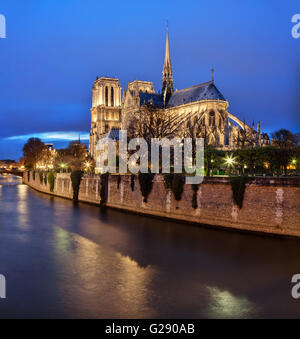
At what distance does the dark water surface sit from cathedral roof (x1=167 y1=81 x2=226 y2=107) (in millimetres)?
34000

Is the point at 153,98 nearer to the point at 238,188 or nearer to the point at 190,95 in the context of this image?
the point at 190,95

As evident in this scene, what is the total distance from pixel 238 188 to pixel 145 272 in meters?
6.77

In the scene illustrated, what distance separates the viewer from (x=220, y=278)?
10.9 meters

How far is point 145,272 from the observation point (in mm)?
11547

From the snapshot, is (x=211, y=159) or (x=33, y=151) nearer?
(x=211, y=159)

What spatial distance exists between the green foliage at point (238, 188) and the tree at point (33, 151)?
62515 mm

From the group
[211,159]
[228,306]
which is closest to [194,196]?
[211,159]

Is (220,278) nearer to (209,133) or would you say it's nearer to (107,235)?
(107,235)

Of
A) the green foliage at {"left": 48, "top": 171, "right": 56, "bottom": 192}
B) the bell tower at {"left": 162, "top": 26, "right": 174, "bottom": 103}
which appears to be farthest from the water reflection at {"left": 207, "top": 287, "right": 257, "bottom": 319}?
the bell tower at {"left": 162, "top": 26, "right": 174, "bottom": 103}


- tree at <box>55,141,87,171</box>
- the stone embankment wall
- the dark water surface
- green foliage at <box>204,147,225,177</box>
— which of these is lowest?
the dark water surface

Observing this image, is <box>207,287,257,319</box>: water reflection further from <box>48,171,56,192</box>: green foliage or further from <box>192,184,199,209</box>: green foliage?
<box>48,171,56,192</box>: green foliage

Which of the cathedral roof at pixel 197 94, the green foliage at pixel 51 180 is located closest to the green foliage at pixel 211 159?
the green foliage at pixel 51 180

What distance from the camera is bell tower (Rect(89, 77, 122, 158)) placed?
7038 cm

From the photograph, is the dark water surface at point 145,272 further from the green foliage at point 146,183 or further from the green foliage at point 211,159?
the green foliage at point 211,159
